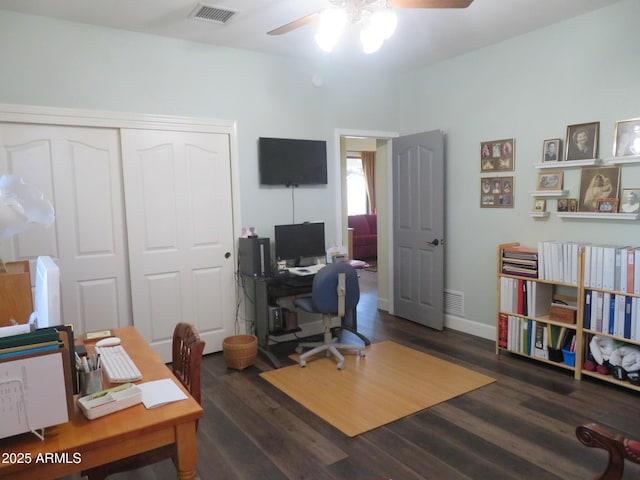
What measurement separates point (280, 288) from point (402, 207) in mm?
1759

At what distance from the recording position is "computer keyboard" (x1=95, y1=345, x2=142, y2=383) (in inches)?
65.3

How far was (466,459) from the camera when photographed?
93.7 inches

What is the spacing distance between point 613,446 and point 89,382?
1.89 meters

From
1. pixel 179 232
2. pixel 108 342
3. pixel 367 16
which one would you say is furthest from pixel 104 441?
pixel 179 232

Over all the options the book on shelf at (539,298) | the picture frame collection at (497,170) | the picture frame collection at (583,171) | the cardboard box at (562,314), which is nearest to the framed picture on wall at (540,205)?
the picture frame collection at (583,171)

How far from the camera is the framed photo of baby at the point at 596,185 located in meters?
3.26

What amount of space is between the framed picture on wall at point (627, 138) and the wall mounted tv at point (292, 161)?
8.08 feet

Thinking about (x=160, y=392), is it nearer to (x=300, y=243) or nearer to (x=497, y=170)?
(x=300, y=243)

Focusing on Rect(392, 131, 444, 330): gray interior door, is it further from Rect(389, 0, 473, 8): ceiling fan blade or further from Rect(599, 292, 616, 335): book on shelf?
Rect(389, 0, 473, 8): ceiling fan blade

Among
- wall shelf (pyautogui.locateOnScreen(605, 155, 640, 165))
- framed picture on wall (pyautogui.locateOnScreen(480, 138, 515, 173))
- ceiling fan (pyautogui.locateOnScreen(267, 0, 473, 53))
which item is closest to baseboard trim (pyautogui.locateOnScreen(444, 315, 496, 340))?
framed picture on wall (pyautogui.locateOnScreen(480, 138, 515, 173))

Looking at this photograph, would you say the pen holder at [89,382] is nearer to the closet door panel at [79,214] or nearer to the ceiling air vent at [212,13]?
the closet door panel at [79,214]

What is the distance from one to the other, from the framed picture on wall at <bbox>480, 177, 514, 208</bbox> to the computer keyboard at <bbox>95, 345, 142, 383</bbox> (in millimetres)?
3429

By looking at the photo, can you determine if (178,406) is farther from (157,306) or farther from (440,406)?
(157,306)

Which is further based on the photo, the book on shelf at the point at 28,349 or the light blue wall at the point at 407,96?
the light blue wall at the point at 407,96
